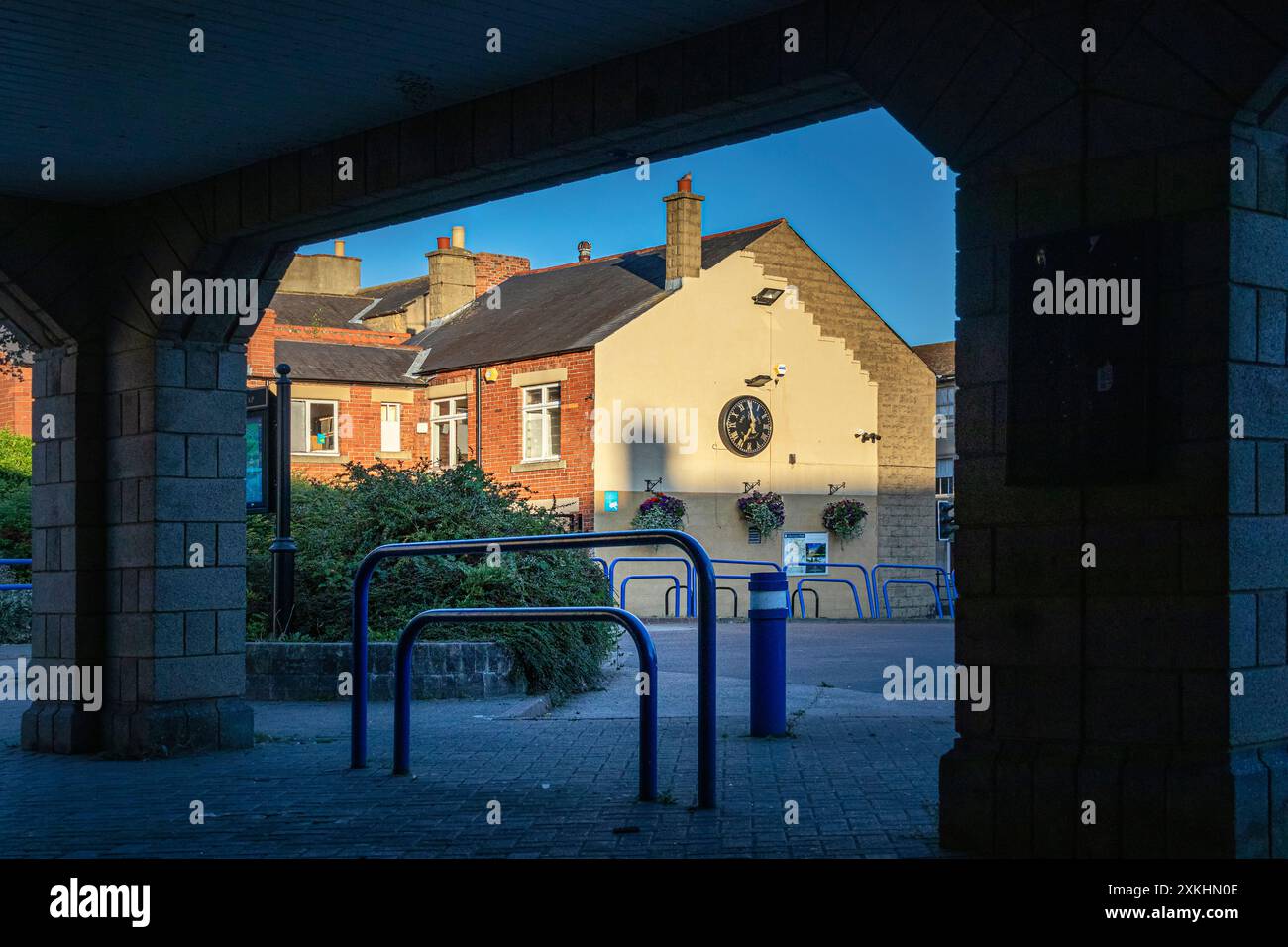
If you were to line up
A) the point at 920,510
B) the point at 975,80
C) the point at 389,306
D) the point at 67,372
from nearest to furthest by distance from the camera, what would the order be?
the point at 975,80, the point at 67,372, the point at 920,510, the point at 389,306

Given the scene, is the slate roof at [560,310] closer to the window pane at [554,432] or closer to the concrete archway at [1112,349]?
the window pane at [554,432]

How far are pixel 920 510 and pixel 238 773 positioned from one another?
98.2ft

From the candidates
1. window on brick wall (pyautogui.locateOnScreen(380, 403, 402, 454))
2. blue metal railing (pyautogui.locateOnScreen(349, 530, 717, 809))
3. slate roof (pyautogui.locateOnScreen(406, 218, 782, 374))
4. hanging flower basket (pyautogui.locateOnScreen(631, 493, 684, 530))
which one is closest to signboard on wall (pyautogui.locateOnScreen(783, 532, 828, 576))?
hanging flower basket (pyautogui.locateOnScreen(631, 493, 684, 530))

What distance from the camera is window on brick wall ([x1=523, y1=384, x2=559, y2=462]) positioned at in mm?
33219

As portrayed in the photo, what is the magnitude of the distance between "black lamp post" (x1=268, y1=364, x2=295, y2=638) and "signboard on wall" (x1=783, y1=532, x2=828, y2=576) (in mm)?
22191

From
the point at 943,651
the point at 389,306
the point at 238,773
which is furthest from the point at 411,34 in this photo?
the point at 389,306

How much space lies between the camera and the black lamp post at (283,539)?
12.0 m

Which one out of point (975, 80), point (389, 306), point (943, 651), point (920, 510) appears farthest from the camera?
point (389, 306)

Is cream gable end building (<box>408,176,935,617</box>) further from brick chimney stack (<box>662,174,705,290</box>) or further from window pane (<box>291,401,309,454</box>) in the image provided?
window pane (<box>291,401,309,454</box>)

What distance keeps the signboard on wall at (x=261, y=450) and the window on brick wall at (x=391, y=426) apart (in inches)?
979

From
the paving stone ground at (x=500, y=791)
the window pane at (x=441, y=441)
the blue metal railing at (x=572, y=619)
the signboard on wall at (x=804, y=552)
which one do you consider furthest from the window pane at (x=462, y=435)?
the blue metal railing at (x=572, y=619)

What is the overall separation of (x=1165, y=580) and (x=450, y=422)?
103 feet

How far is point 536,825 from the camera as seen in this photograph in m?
6.38

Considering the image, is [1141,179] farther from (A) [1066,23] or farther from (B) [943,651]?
(B) [943,651]
